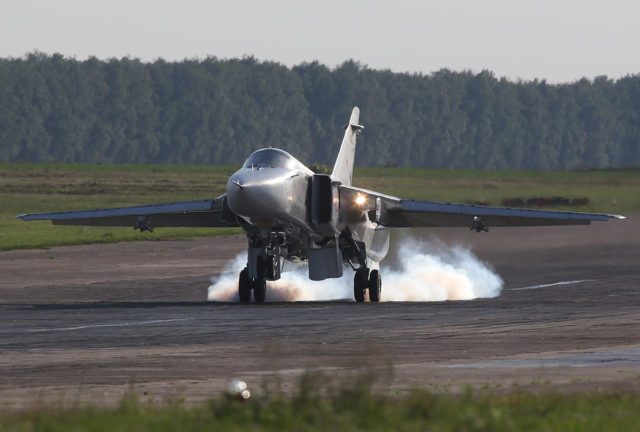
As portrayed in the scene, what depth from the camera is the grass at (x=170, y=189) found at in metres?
45.9

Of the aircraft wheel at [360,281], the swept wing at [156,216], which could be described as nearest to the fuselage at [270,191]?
the swept wing at [156,216]

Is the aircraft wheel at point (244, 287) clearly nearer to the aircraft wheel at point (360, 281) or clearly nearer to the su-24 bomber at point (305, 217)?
the su-24 bomber at point (305, 217)

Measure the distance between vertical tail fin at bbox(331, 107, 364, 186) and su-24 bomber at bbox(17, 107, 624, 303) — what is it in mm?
78

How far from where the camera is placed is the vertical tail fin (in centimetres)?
3162

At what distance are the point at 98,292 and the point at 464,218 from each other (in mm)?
9388

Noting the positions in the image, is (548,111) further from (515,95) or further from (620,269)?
(620,269)

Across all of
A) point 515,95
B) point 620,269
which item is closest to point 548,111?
point 515,95

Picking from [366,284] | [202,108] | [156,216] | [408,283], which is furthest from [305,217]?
[202,108]

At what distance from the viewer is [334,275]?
1069 inches

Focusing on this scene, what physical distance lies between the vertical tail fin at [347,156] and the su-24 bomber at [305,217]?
0.08m

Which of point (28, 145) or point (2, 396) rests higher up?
point (2, 396)

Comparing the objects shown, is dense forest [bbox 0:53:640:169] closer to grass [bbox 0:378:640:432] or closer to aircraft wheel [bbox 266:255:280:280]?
aircraft wheel [bbox 266:255:280:280]

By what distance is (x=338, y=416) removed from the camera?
9500mm

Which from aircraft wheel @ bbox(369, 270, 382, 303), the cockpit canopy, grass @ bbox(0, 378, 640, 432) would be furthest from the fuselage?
grass @ bbox(0, 378, 640, 432)
